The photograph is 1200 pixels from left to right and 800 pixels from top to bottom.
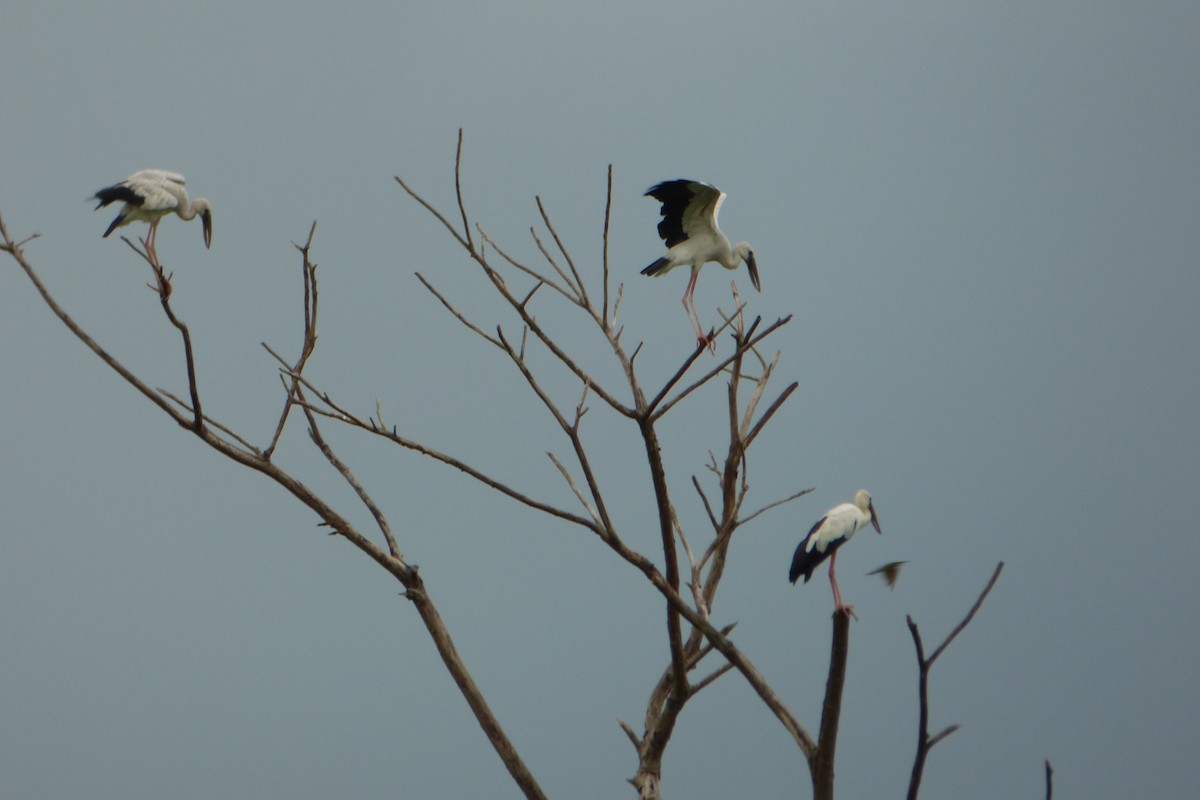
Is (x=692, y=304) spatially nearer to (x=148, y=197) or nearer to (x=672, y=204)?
(x=672, y=204)

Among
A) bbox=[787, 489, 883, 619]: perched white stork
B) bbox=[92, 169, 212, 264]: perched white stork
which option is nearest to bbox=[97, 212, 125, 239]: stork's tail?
bbox=[92, 169, 212, 264]: perched white stork

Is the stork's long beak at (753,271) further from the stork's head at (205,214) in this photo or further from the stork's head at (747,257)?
the stork's head at (205,214)

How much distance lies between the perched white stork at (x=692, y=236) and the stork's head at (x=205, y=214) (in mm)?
2605

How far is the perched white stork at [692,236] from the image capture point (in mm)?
6145

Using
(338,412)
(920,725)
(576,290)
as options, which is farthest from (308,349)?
(920,725)

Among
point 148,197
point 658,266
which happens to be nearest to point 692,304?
point 658,266

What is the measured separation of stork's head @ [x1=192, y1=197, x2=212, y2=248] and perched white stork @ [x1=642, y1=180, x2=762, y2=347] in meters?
2.61

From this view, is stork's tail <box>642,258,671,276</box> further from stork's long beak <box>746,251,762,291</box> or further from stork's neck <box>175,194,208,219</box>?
stork's neck <box>175,194,208,219</box>

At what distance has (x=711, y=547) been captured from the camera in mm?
4391

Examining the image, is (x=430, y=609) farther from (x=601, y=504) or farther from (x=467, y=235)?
(x=467, y=235)

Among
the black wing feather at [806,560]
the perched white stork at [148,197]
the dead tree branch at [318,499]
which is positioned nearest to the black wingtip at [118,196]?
the perched white stork at [148,197]

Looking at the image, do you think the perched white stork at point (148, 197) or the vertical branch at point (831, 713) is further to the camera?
the perched white stork at point (148, 197)

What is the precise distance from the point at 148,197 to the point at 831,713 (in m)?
4.60

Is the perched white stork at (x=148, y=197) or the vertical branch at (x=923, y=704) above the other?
the perched white stork at (x=148, y=197)
